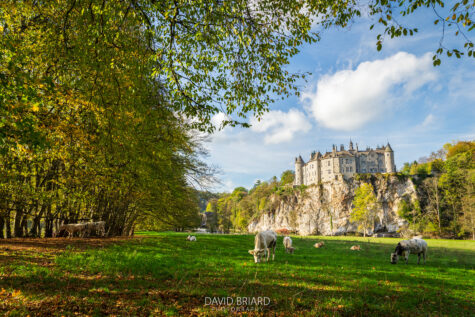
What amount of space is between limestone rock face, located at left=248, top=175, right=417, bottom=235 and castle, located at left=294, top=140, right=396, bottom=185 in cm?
1806

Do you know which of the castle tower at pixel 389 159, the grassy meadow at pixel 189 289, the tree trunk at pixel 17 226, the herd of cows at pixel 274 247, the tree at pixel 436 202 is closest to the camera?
the grassy meadow at pixel 189 289

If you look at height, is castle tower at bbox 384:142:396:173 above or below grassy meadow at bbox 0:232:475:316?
above

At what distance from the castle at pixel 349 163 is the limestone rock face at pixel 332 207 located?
1806 cm

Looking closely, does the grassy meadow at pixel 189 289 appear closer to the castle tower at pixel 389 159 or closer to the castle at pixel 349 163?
the castle at pixel 349 163

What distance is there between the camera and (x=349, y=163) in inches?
4729

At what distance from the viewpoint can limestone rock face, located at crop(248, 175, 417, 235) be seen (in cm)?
8325

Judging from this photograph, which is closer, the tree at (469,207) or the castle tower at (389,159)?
the tree at (469,207)

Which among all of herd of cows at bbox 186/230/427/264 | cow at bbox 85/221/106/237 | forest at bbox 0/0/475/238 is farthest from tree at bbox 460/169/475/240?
cow at bbox 85/221/106/237

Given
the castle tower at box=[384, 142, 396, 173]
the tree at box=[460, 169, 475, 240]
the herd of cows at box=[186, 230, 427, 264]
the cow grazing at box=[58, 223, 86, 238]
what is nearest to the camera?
the herd of cows at box=[186, 230, 427, 264]

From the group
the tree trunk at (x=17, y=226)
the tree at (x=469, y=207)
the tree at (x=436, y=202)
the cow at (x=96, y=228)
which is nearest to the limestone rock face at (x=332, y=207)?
the tree at (x=436, y=202)

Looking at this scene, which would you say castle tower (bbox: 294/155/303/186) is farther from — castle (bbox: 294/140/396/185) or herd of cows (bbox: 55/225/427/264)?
herd of cows (bbox: 55/225/427/264)

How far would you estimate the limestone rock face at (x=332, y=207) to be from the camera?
83.2 m

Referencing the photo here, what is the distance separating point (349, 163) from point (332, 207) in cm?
3415

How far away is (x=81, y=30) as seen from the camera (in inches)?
334
